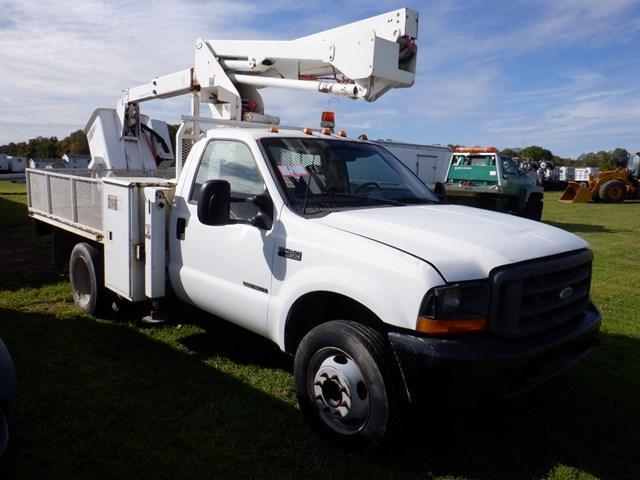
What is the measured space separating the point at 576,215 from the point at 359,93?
17.6 metres

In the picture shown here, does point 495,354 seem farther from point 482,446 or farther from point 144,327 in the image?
point 144,327

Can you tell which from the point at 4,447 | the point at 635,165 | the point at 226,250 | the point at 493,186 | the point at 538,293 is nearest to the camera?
the point at 4,447

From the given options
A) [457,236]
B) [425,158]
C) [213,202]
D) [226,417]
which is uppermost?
[425,158]

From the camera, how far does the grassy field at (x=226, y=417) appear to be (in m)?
3.15

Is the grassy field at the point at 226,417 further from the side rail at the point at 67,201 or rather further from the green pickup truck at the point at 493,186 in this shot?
the green pickup truck at the point at 493,186

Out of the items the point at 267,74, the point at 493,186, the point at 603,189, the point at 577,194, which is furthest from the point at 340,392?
the point at 603,189

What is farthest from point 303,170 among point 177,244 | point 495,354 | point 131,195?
point 495,354

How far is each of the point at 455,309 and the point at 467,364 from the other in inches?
11.8

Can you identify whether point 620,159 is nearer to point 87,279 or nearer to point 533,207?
point 533,207

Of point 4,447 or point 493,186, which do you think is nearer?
point 4,447

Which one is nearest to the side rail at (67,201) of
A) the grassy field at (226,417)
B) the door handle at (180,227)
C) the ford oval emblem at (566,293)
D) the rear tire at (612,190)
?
the grassy field at (226,417)

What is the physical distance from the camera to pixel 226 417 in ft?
Result: 12.1

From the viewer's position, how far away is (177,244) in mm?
4535

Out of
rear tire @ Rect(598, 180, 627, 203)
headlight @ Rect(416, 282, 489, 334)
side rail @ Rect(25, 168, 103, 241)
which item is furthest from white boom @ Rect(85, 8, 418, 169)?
rear tire @ Rect(598, 180, 627, 203)
